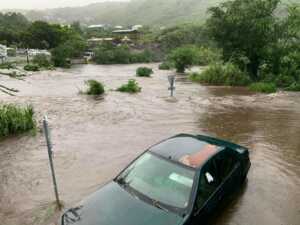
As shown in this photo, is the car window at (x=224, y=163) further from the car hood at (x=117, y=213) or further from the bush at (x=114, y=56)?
the bush at (x=114, y=56)

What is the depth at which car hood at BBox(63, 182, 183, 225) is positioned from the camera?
425 centimetres

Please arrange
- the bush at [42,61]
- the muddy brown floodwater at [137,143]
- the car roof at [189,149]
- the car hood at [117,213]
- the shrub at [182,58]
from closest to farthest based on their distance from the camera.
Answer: the car hood at [117,213] → the car roof at [189,149] → the muddy brown floodwater at [137,143] → the shrub at [182,58] → the bush at [42,61]

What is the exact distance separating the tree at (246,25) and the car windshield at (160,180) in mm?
20374

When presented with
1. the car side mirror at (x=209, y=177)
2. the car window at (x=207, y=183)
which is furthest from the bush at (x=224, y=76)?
the car side mirror at (x=209, y=177)

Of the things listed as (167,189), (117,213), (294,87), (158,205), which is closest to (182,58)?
(294,87)

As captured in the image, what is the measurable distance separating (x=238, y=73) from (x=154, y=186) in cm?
2090

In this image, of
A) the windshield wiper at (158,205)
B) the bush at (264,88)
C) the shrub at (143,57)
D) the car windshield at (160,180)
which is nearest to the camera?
the windshield wiper at (158,205)

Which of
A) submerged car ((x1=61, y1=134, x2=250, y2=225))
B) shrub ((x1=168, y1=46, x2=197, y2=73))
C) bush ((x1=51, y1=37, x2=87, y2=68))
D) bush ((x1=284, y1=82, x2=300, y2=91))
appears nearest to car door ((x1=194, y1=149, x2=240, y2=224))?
submerged car ((x1=61, y1=134, x2=250, y2=225))

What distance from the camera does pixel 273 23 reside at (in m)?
23.7

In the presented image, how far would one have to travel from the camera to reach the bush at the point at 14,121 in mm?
10766

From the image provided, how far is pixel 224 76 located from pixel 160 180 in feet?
68.0

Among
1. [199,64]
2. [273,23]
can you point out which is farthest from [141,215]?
[199,64]

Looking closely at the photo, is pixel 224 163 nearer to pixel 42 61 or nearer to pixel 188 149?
pixel 188 149

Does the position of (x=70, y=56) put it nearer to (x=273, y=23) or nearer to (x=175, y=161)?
(x=273, y=23)
